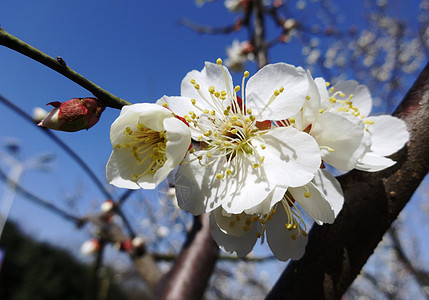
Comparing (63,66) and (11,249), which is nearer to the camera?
(63,66)

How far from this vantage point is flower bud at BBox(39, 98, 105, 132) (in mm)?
438

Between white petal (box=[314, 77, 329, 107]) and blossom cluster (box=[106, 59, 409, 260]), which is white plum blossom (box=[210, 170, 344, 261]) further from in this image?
white petal (box=[314, 77, 329, 107])

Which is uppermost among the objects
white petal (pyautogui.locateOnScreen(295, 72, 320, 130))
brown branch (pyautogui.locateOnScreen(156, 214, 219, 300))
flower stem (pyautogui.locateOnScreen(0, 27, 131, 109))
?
flower stem (pyautogui.locateOnScreen(0, 27, 131, 109))

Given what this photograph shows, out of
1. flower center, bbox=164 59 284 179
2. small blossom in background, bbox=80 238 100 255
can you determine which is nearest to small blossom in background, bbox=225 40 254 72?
Answer: small blossom in background, bbox=80 238 100 255

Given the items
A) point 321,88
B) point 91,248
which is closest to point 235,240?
point 321,88

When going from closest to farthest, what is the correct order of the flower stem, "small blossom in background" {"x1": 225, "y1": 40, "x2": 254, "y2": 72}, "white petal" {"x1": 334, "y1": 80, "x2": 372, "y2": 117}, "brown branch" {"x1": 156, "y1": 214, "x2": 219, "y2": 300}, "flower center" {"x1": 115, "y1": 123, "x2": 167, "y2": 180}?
the flower stem → "flower center" {"x1": 115, "y1": 123, "x2": 167, "y2": 180} → "white petal" {"x1": 334, "y1": 80, "x2": 372, "y2": 117} → "brown branch" {"x1": 156, "y1": 214, "x2": 219, "y2": 300} → "small blossom in background" {"x1": 225, "y1": 40, "x2": 254, "y2": 72}

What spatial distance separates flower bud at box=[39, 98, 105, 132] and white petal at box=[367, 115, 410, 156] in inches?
19.9

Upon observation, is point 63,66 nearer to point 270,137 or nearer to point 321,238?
point 270,137

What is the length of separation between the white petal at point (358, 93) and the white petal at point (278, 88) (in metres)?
0.22

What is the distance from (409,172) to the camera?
0.57 meters

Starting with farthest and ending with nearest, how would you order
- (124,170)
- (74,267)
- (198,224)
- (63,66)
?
(74,267)
(198,224)
(124,170)
(63,66)

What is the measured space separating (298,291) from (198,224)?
2.08 ft

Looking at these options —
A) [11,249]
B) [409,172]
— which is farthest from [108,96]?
[11,249]

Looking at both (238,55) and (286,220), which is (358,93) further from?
(238,55)
